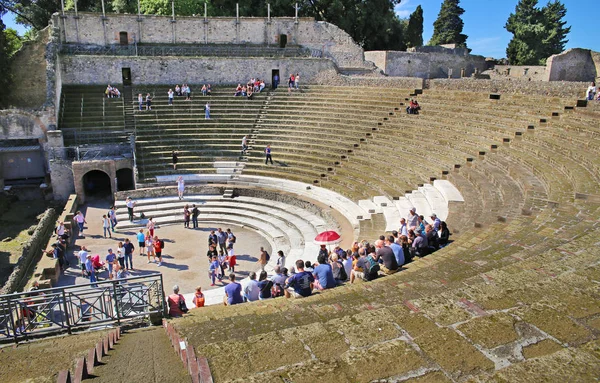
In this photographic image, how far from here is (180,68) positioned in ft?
89.1

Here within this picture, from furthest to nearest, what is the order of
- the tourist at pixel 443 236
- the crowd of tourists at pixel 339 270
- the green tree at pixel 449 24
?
the green tree at pixel 449 24 < the tourist at pixel 443 236 < the crowd of tourists at pixel 339 270

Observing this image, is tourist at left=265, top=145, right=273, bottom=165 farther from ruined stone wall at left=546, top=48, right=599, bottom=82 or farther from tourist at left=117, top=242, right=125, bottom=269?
ruined stone wall at left=546, top=48, right=599, bottom=82

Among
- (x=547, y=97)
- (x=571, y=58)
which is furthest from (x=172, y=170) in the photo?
(x=571, y=58)

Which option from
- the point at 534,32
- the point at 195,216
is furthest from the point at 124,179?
the point at 534,32

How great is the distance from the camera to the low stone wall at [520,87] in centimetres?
1673

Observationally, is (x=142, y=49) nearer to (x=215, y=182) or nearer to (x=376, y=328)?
(x=215, y=182)

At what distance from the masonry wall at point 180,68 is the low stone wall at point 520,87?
8518 mm

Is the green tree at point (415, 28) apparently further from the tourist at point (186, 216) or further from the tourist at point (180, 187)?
the tourist at point (186, 216)

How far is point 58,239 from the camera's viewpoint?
579 inches

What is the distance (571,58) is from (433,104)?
1685 centimetres

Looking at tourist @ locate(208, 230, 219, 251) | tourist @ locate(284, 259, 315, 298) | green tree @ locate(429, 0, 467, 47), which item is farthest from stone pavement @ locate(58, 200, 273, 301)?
green tree @ locate(429, 0, 467, 47)

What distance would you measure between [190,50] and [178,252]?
59.7ft

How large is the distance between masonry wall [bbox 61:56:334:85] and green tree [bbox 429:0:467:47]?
145ft

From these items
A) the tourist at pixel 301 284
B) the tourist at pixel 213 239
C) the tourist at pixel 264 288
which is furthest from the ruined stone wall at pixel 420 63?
the tourist at pixel 301 284
